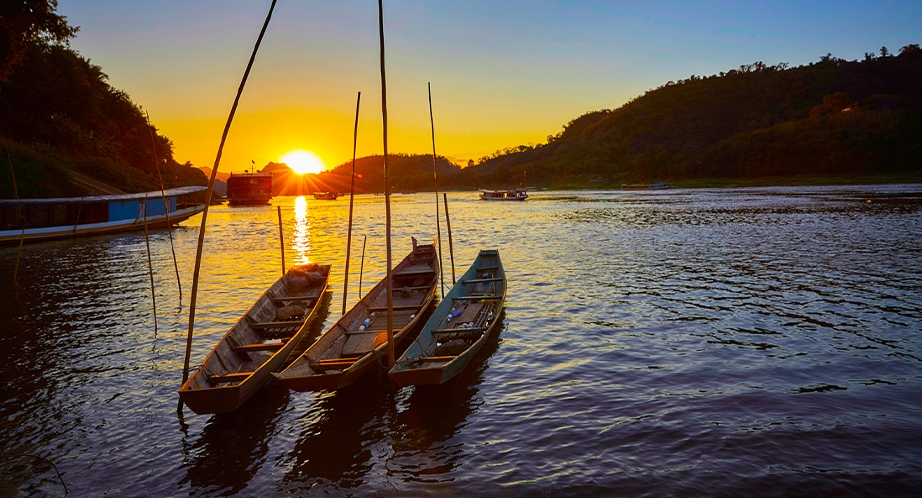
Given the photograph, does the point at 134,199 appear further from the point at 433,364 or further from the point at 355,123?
the point at 433,364

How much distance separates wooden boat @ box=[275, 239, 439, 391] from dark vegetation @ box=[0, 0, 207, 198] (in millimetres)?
26422

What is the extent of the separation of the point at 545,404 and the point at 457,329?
10.1 ft

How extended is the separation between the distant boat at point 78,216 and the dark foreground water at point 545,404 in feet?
57.6

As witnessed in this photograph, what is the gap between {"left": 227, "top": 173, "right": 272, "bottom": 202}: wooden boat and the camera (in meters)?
102

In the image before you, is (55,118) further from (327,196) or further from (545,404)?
(327,196)

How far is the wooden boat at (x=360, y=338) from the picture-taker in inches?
389

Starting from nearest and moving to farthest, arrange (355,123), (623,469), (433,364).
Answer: (623,469) → (433,364) → (355,123)

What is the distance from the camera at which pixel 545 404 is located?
10859 mm

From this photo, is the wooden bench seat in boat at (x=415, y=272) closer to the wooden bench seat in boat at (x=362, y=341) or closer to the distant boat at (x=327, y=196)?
the wooden bench seat in boat at (x=362, y=341)

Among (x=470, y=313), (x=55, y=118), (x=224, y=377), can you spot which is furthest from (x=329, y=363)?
(x=55, y=118)

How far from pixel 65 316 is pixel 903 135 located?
132974 mm

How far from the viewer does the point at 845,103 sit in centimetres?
15925

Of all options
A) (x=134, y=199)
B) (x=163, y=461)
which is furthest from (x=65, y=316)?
(x=134, y=199)

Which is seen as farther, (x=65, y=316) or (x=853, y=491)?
(x=65, y=316)
